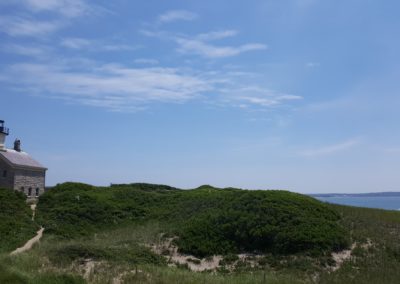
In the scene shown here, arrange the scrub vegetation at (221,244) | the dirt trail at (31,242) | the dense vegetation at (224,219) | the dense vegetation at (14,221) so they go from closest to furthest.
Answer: the scrub vegetation at (221,244), the dense vegetation at (224,219), the dirt trail at (31,242), the dense vegetation at (14,221)

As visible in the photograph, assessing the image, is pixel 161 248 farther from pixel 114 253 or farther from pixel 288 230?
pixel 288 230

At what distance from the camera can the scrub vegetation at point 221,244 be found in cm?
1759

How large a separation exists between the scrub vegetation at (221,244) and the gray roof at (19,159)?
1141cm

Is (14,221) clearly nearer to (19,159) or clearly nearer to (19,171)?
(19,171)

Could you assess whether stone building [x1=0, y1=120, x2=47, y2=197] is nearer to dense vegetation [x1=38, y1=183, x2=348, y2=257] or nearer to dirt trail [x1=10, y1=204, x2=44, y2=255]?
dense vegetation [x1=38, y1=183, x2=348, y2=257]

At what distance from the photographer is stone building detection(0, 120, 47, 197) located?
46.7m

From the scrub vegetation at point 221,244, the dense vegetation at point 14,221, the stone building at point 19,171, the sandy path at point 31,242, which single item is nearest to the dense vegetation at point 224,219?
the scrub vegetation at point 221,244

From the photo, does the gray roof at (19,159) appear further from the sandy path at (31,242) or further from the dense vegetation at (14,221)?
the sandy path at (31,242)

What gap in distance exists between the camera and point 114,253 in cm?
2130

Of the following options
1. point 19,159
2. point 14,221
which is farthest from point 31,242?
point 19,159

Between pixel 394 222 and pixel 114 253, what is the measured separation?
18381mm

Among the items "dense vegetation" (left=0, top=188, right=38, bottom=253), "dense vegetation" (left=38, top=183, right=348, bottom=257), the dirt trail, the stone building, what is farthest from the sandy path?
the stone building

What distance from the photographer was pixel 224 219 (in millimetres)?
27281

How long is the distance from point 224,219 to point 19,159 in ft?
99.9
